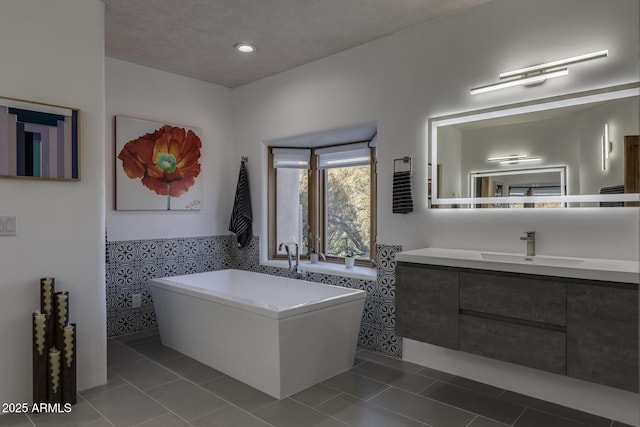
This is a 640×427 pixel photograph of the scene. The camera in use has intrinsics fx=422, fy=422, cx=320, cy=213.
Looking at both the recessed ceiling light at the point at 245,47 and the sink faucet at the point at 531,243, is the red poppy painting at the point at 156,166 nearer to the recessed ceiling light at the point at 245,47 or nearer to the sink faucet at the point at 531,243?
the recessed ceiling light at the point at 245,47

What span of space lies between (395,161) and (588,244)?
1470 millimetres

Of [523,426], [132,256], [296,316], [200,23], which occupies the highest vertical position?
[200,23]

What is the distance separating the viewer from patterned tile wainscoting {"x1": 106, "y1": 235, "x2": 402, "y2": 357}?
11.4ft

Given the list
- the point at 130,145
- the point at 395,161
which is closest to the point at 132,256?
the point at 130,145

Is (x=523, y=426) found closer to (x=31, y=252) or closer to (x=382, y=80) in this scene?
(x=382, y=80)

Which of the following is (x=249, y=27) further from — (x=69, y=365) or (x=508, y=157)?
(x=69, y=365)

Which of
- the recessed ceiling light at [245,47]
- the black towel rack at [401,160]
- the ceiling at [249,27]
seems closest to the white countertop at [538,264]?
the black towel rack at [401,160]

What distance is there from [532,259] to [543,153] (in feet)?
2.37

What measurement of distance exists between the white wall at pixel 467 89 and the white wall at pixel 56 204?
76.3 inches

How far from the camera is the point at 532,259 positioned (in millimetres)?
2604

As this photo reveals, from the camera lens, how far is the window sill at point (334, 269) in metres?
3.70

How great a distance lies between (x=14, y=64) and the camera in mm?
2533

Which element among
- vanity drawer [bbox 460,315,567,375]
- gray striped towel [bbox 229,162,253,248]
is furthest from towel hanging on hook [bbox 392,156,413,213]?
gray striped towel [bbox 229,162,253,248]

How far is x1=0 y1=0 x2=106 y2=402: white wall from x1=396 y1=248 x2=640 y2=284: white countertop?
7.04ft
